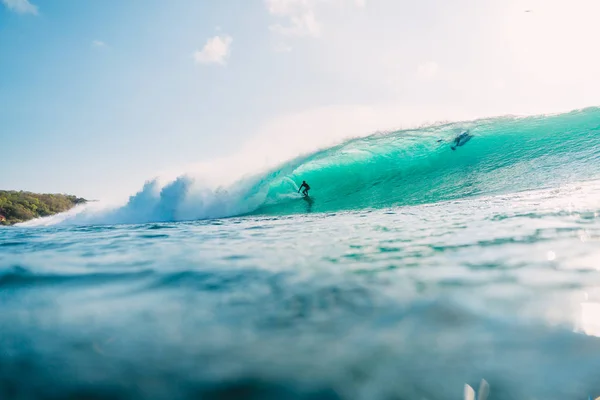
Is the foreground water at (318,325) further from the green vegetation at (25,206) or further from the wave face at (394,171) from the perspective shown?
the green vegetation at (25,206)

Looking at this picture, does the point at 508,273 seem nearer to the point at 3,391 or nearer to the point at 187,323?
the point at 187,323

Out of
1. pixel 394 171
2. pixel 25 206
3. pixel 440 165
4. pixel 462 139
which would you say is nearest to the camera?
pixel 440 165

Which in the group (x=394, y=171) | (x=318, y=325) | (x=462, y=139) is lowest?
(x=318, y=325)

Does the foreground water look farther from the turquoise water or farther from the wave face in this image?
the wave face

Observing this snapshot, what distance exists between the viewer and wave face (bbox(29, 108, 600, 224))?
10.5 m

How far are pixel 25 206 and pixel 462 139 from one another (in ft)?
194

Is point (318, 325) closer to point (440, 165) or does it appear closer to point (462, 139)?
point (440, 165)

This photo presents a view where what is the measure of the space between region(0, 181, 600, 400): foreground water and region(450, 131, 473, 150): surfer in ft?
37.4

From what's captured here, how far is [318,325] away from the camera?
1364mm

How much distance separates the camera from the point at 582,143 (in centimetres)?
1104

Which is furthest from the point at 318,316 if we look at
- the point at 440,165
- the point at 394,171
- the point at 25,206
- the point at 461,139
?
the point at 25,206

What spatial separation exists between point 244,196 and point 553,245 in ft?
36.3

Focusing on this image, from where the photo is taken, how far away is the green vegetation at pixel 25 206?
42.1m

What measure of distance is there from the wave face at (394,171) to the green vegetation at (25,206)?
37.3 metres
